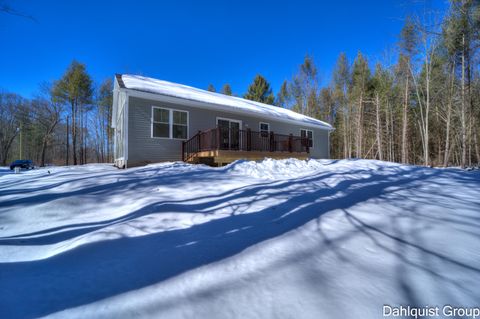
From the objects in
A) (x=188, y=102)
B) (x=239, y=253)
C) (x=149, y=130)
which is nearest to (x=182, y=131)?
(x=188, y=102)

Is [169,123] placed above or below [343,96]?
below

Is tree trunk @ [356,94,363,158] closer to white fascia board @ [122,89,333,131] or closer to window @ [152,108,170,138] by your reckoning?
white fascia board @ [122,89,333,131]

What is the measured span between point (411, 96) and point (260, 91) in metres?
16.2

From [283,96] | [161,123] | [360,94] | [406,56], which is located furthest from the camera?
[283,96]

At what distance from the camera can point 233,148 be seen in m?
9.85

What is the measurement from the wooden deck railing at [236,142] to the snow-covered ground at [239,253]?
4691mm

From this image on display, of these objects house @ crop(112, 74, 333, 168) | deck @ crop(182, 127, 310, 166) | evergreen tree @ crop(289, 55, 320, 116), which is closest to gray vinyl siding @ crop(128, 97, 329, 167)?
house @ crop(112, 74, 333, 168)

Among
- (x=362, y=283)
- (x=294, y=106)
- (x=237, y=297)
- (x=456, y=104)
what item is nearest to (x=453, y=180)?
(x=362, y=283)

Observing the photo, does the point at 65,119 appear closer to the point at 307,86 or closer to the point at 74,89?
the point at 74,89

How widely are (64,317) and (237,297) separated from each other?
1.06m

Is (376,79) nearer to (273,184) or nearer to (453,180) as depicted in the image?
(453,180)

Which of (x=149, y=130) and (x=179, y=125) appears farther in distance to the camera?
(x=179, y=125)

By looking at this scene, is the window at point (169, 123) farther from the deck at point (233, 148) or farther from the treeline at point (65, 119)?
the treeline at point (65, 119)

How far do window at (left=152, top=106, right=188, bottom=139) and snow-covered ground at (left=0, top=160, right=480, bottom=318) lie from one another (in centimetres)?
542
